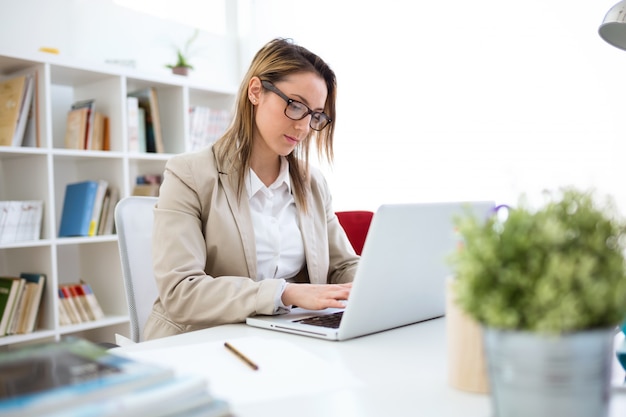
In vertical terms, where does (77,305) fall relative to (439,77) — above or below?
below

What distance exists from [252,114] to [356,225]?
599 mm

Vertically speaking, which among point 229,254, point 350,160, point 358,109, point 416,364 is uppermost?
point 358,109

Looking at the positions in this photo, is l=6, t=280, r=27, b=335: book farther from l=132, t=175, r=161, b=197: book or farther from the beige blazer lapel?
the beige blazer lapel

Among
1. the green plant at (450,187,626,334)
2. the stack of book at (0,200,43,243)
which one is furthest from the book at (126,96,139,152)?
the green plant at (450,187,626,334)

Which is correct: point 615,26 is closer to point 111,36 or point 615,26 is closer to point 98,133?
point 98,133

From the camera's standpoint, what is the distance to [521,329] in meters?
0.51

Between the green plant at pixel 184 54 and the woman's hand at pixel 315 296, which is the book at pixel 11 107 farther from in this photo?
the woman's hand at pixel 315 296

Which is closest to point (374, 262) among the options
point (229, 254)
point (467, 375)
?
point (467, 375)

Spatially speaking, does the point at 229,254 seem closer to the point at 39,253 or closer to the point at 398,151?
the point at 39,253

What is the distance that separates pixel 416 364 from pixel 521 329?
41 centimetres

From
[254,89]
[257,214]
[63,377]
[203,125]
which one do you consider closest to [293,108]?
[254,89]

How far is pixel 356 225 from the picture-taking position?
6.95 feet

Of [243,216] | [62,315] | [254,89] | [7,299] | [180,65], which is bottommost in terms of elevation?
[62,315]

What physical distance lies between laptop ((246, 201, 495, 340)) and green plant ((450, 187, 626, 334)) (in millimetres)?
395
